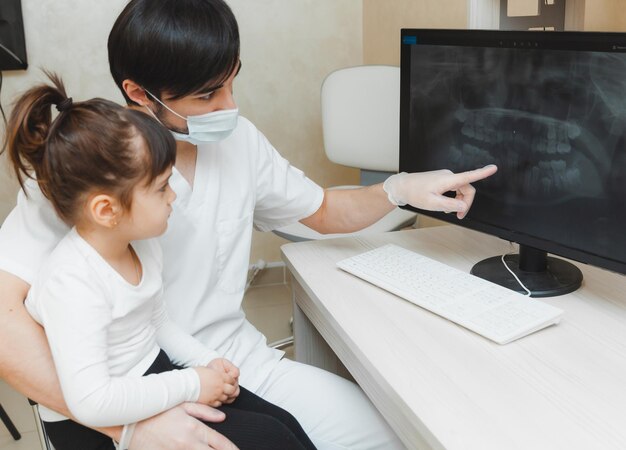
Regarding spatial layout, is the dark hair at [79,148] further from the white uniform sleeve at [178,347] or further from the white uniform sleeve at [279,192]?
the white uniform sleeve at [279,192]

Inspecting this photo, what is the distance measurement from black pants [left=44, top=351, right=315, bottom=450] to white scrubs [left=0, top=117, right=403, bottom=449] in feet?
0.43

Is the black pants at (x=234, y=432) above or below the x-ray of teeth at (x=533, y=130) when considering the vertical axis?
below

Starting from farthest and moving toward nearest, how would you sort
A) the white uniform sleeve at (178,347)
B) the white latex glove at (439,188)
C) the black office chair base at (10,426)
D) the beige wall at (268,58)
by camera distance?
the beige wall at (268,58) → the black office chair base at (10,426) → the white latex glove at (439,188) → the white uniform sleeve at (178,347)

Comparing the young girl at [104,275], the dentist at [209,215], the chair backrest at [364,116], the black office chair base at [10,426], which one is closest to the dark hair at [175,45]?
the dentist at [209,215]

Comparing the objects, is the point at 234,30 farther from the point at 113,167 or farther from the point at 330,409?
the point at 330,409

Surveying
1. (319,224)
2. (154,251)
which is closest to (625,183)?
(319,224)

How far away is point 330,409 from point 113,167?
580 millimetres

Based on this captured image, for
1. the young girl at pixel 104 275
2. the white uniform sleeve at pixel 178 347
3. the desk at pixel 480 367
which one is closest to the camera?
the desk at pixel 480 367

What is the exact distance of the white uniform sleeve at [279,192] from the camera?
1.40 meters

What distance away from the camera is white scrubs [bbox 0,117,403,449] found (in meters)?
1.23

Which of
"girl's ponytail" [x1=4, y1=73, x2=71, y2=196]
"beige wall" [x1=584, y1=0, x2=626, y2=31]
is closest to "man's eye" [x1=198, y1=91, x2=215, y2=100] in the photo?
"girl's ponytail" [x1=4, y1=73, x2=71, y2=196]

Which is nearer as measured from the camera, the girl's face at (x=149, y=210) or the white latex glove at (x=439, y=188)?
the girl's face at (x=149, y=210)

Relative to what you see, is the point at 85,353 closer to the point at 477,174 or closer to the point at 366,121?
the point at 477,174

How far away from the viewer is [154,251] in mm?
1146
